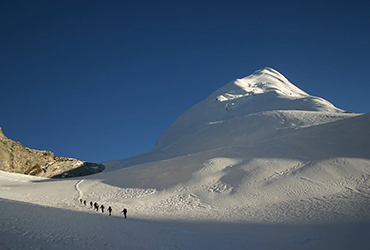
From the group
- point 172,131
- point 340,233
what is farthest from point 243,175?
point 172,131

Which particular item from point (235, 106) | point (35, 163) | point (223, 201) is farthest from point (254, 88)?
point (223, 201)

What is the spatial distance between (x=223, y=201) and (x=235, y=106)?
53054 mm

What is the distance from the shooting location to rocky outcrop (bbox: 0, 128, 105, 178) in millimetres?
34534

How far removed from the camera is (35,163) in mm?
36469

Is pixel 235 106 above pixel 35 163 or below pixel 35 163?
above

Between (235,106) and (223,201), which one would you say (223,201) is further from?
(235,106)

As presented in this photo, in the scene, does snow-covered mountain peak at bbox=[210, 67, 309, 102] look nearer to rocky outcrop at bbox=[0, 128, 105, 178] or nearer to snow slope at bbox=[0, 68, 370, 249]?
snow slope at bbox=[0, 68, 370, 249]

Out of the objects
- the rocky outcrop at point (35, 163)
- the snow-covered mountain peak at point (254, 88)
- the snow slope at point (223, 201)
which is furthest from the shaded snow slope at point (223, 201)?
the snow-covered mountain peak at point (254, 88)

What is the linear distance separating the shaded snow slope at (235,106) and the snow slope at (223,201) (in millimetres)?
21049

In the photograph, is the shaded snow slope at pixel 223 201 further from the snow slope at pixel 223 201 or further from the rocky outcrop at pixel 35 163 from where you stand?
the rocky outcrop at pixel 35 163

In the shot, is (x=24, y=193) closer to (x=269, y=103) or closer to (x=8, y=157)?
(x=8, y=157)

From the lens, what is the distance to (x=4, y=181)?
2709 cm

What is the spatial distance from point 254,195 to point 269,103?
1935 inches

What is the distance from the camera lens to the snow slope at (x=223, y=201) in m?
9.78
